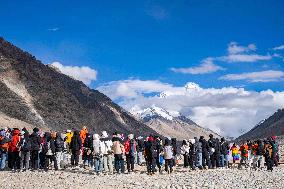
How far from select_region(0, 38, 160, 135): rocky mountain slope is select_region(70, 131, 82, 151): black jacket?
58739mm

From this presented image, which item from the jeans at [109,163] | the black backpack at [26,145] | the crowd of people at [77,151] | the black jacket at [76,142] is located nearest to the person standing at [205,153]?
the crowd of people at [77,151]

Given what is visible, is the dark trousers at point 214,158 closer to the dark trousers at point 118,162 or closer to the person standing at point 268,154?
the person standing at point 268,154

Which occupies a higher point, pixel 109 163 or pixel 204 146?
pixel 204 146

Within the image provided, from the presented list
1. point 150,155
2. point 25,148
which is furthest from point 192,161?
point 25,148

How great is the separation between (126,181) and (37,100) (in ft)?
277

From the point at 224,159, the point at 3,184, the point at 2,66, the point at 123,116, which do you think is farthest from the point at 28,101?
the point at 3,184

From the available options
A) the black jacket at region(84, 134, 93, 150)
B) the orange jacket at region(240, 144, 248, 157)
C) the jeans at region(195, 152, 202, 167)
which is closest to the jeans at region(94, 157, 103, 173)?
the black jacket at region(84, 134, 93, 150)

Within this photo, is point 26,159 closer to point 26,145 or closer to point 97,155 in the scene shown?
point 26,145

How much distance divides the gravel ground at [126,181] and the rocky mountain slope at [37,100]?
61964 mm

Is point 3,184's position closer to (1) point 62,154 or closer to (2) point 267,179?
(1) point 62,154

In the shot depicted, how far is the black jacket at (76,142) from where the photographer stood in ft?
82.7

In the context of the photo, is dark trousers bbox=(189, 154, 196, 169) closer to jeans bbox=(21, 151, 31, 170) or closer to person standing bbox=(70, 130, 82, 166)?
person standing bbox=(70, 130, 82, 166)

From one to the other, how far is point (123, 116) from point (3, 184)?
462 feet

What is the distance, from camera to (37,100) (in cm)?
10162
